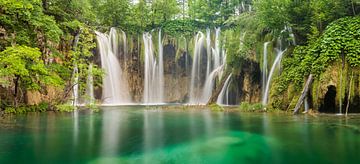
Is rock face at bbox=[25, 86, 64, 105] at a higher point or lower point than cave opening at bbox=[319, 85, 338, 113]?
higher

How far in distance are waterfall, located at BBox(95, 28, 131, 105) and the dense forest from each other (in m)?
5.13

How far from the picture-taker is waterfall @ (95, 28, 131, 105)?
2725 cm

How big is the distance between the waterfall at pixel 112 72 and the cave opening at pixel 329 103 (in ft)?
59.8

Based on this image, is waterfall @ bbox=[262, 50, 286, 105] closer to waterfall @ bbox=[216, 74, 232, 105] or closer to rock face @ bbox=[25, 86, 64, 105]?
waterfall @ bbox=[216, 74, 232, 105]

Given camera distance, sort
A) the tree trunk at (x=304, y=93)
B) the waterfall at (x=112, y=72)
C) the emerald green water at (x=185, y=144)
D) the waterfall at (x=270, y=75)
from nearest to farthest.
Answer: the emerald green water at (x=185, y=144) → the tree trunk at (x=304, y=93) → the waterfall at (x=270, y=75) → the waterfall at (x=112, y=72)

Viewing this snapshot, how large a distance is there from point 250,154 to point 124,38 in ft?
81.0

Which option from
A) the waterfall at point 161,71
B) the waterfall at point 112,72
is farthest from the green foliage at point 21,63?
the waterfall at point 161,71

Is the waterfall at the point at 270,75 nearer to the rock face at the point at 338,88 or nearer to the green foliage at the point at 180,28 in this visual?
the rock face at the point at 338,88

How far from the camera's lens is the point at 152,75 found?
99.3ft

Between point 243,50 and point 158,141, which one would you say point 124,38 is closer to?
point 243,50

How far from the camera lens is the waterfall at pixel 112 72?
2725cm

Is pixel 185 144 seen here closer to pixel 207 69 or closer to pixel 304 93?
pixel 304 93

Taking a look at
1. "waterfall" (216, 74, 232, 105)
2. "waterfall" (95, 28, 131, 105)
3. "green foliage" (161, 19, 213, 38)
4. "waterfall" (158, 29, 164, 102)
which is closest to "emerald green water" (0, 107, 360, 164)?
"waterfall" (216, 74, 232, 105)

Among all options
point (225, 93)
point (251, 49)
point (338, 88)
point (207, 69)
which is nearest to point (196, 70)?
point (207, 69)
